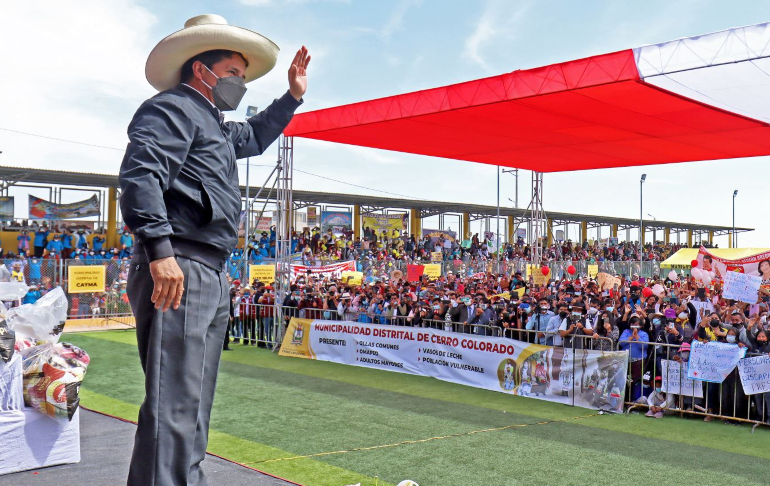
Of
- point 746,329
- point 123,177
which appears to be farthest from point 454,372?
point 123,177

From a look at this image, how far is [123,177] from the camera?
2.06 meters

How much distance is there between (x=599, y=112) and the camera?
1206cm

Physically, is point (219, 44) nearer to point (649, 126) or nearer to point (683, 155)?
point (649, 126)

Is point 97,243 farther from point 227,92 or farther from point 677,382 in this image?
point 227,92

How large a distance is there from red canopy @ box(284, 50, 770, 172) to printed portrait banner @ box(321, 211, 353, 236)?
66.8 ft

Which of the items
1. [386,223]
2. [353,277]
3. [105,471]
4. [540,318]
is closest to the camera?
[105,471]

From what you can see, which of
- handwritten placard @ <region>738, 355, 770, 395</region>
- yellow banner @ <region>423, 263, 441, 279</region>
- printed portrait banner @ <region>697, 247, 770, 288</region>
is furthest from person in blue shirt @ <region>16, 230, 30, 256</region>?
printed portrait banner @ <region>697, 247, 770, 288</region>

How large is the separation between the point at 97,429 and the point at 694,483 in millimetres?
5748

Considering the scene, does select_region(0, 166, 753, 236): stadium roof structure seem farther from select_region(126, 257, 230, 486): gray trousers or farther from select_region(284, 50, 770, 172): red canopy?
select_region(126, 257, 230, 486): gray trousers

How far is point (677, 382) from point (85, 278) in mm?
16040

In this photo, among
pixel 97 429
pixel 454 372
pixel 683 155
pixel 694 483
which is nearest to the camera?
pixel 694 483

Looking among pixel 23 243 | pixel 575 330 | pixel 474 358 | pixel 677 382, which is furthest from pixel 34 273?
pixel 677 382

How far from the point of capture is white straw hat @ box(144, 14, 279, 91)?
241 centimetres

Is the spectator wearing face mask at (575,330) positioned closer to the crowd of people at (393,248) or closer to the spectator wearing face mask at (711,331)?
the spectator wearing face mask at (711,331)
